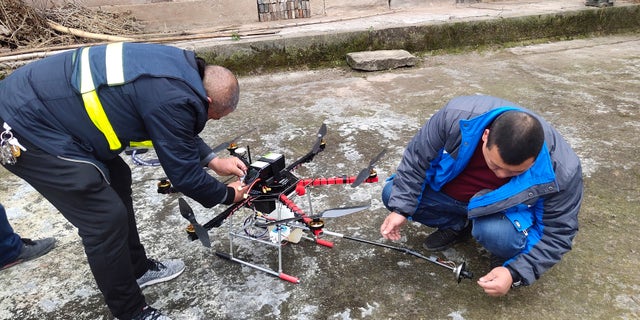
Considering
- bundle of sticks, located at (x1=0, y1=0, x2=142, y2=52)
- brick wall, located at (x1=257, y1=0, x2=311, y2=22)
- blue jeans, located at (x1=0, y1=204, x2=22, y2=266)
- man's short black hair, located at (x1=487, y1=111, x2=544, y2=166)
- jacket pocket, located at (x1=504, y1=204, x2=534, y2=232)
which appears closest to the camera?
man's short black hair, located at (x1=487, y1=111, x2=544, y2=166)

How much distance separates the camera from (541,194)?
1957 mm

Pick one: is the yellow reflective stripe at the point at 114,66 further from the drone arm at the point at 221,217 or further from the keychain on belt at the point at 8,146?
the drone arm at the point at 221,217

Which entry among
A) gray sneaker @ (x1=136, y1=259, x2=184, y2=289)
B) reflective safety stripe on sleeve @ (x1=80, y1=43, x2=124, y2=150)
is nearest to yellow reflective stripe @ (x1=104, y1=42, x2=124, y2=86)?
reflective safety stripe on sleeve @ (x1=80, y1=43, x2=124, y2=150)

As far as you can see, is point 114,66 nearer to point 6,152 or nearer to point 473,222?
point 6,152

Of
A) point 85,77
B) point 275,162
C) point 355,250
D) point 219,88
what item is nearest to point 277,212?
point 275,162

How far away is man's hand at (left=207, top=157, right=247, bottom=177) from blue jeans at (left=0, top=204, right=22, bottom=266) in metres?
1.21

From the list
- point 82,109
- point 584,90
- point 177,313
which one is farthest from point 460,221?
point 584,90

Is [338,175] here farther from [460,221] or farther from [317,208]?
[460,221]

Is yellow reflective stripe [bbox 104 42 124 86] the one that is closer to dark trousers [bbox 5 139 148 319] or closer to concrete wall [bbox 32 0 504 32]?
dark trousers [bbox 5 139 148 319]

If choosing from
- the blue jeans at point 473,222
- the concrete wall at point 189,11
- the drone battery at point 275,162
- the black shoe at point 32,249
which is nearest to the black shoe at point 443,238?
the blue jeans at point 473,222

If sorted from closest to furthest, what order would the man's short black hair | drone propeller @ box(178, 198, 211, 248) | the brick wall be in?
the man's short black hair → drone propeller @ box(178, 198, 211, 248) → the brick wall

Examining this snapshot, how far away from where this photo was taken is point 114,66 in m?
1.88

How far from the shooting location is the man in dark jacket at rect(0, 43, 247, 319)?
1.84m

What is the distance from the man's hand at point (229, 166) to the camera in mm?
2416
